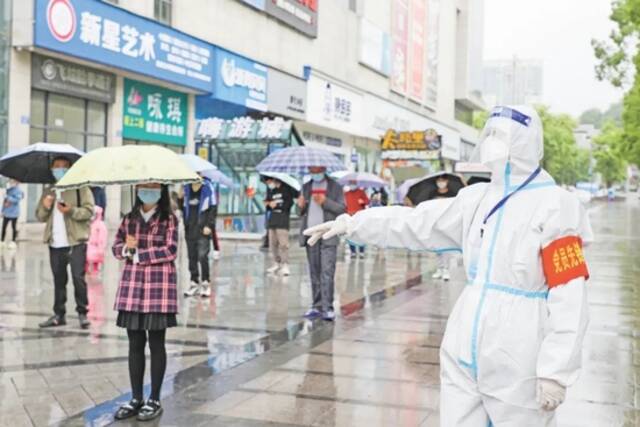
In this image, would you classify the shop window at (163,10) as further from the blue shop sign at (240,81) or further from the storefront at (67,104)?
the storefront at (67,104)

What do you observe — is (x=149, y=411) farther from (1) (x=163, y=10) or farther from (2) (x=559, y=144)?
(2) (x=559, y=144)

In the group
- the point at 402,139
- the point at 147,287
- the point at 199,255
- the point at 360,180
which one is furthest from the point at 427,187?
the point at 402,139

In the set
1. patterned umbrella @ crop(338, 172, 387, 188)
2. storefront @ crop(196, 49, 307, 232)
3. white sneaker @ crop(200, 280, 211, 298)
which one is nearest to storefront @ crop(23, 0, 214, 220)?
storefront @ crop(196, 49, 307, 232)

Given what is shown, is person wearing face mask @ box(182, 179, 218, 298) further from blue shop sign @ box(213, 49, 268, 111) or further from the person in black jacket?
blue shop sign @ box(213, 49, 268, 111)

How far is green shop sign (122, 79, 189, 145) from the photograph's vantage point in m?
23.6

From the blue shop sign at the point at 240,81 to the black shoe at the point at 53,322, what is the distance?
19.2 meters

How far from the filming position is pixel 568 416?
5086 mm

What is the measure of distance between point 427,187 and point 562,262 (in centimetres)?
788

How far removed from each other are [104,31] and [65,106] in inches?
87.5

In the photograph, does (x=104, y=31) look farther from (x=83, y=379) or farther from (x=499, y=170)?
(x=499, y=170)

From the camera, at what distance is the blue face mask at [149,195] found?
5159mm

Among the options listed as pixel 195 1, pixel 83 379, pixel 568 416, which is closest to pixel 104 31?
pixel 195 1

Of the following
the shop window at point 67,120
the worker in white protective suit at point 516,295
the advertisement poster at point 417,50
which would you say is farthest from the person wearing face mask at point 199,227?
the advertisement poster at point 417,50

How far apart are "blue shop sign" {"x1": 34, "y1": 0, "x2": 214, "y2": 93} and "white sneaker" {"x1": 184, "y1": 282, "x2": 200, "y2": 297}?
418 inches
